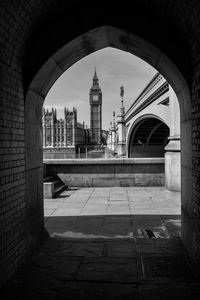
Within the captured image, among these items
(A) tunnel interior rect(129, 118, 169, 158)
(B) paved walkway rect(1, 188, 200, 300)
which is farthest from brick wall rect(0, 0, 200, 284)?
(A) tunnel interior rect(129, 118, 169, 158)

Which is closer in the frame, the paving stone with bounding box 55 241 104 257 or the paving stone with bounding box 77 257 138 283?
the paving stone with bounding box 77 257 138 283

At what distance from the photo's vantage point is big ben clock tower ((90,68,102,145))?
135 m

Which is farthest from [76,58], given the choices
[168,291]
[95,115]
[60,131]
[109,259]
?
[95,115]

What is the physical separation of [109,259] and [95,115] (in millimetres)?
133461

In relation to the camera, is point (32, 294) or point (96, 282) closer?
point (32, 294)

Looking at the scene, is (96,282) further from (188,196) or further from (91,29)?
(91,29)

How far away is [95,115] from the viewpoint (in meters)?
137

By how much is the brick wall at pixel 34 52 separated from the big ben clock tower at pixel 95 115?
419ft

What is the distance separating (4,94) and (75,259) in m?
2.82

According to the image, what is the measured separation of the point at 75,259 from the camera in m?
4.62

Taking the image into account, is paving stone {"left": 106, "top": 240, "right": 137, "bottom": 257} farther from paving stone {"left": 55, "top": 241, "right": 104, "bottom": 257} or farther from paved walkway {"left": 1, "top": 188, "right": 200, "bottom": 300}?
paving stone {"left": 55, "top": 241, "right": 104, "bottom": 257}

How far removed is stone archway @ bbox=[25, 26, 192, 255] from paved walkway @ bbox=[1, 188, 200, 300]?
698 millimetres

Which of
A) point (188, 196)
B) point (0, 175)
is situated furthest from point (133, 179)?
point (0, 175)

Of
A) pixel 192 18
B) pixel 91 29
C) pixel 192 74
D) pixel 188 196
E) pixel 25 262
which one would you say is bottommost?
pixel 25 262
